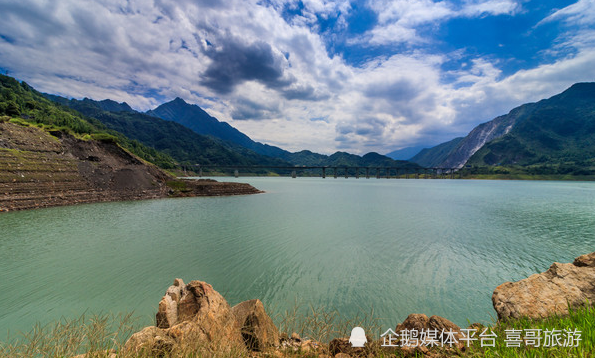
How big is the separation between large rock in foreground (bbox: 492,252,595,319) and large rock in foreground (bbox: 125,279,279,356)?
6.12 metres

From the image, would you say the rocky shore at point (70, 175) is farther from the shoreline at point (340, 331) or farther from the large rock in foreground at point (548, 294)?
the large rock in foreground at point (548, 294)

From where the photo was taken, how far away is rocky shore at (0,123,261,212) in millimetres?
30719

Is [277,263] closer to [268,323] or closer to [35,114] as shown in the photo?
[268,323]

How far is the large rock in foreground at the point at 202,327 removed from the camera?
154 inches

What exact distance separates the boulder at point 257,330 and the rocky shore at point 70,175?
39760 mm

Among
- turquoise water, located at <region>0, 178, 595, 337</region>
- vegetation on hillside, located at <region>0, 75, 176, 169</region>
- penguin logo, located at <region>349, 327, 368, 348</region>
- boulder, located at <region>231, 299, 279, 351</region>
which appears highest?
vegetation on hillside, located at <region>0, 75, 176, 169</region>

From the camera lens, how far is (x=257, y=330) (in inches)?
200

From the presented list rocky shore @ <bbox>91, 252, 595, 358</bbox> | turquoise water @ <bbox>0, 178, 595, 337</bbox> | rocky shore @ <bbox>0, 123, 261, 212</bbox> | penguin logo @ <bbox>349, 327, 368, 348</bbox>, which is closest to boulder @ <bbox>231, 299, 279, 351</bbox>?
rocky shore @ <bbox>91, 252, 595, 358</bbox>

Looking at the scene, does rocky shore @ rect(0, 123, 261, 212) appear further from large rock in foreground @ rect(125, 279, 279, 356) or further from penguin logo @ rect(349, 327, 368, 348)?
penguin logo @ rect(349, 327, 368, 348)

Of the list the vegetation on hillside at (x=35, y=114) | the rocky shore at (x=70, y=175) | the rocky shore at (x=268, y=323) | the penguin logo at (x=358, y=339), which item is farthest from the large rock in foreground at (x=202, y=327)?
the vegetation on hillside at (x=35, y=114)

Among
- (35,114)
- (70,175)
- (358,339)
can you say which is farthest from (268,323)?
(35,114)

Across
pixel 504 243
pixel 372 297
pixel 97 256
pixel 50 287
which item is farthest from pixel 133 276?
pixel 504 243

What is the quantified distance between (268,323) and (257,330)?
51cm

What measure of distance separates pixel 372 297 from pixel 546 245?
16105 millimetres
